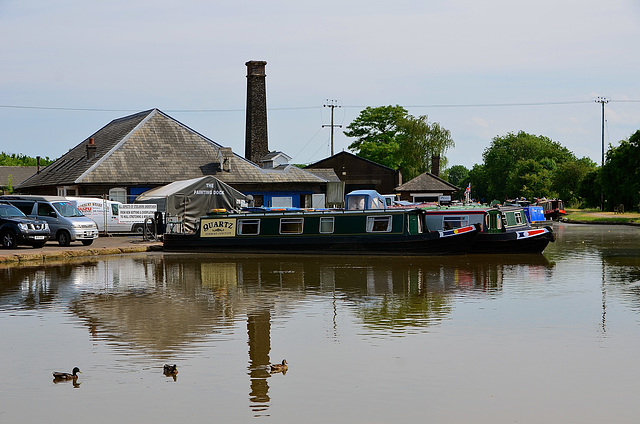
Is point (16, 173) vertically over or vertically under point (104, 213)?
over

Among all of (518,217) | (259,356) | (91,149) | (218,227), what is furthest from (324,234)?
(91,149)

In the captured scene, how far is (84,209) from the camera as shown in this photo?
3206 cm

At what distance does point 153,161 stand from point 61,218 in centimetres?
1253

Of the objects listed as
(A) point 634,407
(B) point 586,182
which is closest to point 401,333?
(A) point 634,407

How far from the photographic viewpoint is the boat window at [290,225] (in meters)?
27.0

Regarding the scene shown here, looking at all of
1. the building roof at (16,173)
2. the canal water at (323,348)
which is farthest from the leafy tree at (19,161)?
the canal water at (323,348)

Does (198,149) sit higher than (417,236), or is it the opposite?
(198,149)

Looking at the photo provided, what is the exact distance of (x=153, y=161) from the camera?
40250 millimetres

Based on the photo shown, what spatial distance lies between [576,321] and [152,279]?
1043 centimetres

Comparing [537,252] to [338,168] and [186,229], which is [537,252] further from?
[338,168]

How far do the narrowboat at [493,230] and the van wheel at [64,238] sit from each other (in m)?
12.6

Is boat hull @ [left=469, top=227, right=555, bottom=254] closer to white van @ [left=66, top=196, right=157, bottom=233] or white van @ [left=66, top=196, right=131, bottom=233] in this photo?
white van @ [left=66, top=196, right=157, bottom=233]

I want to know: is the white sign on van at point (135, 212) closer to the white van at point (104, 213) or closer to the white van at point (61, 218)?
the white van at point (104, 213)

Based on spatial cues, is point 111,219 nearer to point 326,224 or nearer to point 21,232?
point 21,232
